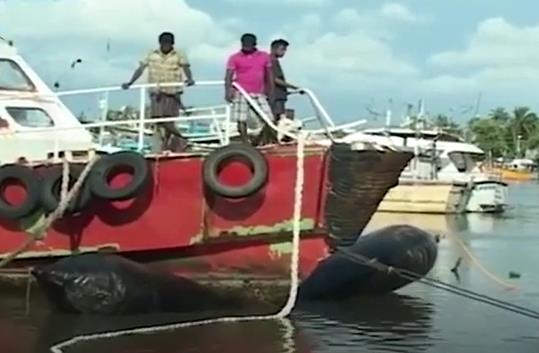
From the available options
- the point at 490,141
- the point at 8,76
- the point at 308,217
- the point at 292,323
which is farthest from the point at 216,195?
the point at 490,141

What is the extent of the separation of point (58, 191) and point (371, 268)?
15.8 feet

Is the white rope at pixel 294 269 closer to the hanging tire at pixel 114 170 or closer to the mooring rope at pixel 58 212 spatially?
the mooring rope at pixel 58 212

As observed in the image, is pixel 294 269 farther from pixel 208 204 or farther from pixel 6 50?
pixel 6 50

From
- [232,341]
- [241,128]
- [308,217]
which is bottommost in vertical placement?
[232,341]

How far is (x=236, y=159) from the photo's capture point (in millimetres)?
13289

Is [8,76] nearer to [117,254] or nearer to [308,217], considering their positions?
[117,254]

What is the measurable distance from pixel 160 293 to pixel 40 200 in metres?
1.74

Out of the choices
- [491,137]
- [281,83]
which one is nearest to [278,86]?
[281,83]

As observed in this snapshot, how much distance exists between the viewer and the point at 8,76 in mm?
15359

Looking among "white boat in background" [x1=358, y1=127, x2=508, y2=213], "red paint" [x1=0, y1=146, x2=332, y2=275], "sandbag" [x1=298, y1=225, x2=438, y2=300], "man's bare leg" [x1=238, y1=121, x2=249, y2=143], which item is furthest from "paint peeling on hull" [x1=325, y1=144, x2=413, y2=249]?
"white boat in background" [x1=358, y1=127, x2=508, y2=213]

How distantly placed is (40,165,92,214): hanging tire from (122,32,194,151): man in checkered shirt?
1.33 m

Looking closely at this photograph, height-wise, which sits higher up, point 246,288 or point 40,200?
point 40,200

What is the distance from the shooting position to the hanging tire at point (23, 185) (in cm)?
1343

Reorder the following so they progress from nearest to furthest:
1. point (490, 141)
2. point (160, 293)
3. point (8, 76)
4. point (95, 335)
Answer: point (95, 335) → point (160, 293) → point (8, 76) → point (490, 141)
